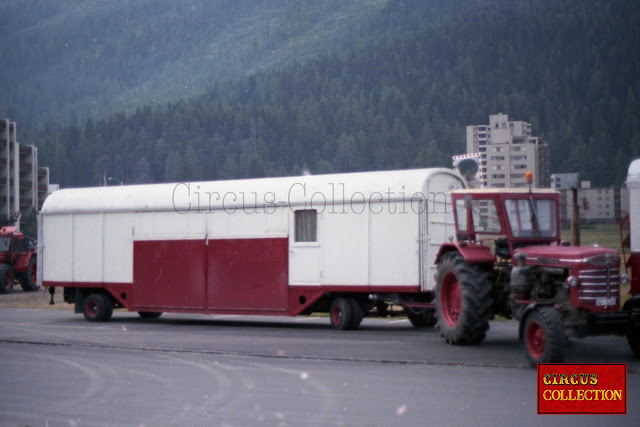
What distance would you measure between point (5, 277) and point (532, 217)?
33123mm

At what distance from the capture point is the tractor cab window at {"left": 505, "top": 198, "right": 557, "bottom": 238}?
17.2m

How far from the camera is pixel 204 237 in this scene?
25234 mm

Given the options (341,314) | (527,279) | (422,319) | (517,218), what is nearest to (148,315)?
(341,314)

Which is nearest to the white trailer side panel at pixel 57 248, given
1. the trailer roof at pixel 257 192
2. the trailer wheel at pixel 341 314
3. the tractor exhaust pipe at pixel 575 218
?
the trailer roof at pixel 257 192

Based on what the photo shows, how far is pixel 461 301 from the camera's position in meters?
17.6

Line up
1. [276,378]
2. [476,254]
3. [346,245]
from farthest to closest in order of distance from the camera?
[346,245], [476,254], [276,378]

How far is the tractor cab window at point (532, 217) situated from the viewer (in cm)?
1717

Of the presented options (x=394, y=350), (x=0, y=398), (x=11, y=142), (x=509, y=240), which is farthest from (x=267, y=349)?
(x=11, y=142)

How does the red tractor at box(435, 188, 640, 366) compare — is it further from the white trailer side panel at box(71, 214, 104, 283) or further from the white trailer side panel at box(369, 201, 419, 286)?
the white trailer side panel at box(71, 214, 104, 283)

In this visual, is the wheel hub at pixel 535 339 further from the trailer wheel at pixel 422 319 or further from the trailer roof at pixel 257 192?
the trailer wheel at pixel 422 319

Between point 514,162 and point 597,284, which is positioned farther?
point 514,162

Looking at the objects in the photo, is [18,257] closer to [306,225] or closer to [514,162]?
[306,225]

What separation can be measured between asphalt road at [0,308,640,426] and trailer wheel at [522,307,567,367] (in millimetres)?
350

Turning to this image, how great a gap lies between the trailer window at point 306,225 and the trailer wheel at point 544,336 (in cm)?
908
